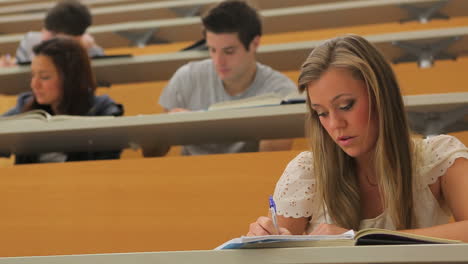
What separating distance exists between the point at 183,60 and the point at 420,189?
1.19 m

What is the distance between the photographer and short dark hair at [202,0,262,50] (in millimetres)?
1770

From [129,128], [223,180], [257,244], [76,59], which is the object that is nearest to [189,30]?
[76,59]

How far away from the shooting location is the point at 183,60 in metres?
2.05

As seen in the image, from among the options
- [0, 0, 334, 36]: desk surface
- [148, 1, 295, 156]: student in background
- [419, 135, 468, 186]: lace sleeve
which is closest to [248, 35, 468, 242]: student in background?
[419, 135, 468, 186]: lace sleeve

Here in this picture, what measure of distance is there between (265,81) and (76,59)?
0.50 m

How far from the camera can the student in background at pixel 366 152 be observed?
3.14 feet

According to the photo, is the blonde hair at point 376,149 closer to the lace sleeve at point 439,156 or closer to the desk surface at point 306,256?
the lace sleeve at point 439,156

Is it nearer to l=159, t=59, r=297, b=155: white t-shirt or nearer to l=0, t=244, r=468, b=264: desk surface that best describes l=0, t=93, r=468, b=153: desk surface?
l=159, t=59, r=297, b=155: white t-shirt

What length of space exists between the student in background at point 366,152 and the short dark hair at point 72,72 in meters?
0.87

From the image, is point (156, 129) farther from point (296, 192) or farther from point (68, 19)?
point (68, 19)

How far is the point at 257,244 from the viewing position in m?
0.70

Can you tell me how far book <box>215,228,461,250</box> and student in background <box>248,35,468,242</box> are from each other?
9.3 inches

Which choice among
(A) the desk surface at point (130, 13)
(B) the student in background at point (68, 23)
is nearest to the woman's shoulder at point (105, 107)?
(B) the student in background at point (68, 23)

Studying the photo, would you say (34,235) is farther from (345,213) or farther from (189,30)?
(189,30)
